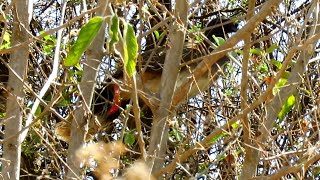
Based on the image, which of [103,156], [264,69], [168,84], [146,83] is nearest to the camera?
[103,156]

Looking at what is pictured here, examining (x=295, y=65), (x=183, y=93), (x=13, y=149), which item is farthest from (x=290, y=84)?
(x=13, y=149)

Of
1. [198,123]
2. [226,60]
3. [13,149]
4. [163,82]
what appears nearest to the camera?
[13,149]

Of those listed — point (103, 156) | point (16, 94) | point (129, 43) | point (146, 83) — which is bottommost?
point (146, 83)

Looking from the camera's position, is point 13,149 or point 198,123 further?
point 198,123

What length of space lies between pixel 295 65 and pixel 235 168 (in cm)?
64

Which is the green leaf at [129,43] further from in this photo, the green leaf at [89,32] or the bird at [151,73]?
the bird at [151,73]

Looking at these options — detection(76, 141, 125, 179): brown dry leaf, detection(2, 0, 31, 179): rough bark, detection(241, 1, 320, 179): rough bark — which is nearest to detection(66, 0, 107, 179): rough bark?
detection(2, 0, 31, 179): rough bark

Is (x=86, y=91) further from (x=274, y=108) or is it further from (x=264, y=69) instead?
(x=264, y=69)

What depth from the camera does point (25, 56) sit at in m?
3.24

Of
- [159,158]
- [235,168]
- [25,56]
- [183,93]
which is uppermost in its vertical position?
[25,56]

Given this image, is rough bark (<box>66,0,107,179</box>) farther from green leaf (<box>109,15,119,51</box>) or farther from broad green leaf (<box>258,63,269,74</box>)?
green leaf (<box>109,15,119,51</box>)

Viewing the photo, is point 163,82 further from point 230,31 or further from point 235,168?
point 230,31

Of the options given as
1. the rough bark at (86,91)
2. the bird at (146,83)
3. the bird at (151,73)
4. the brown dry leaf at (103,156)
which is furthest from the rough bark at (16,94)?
the bird at (151,73)

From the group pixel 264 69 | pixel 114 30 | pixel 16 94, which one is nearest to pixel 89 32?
pixel 114 30
